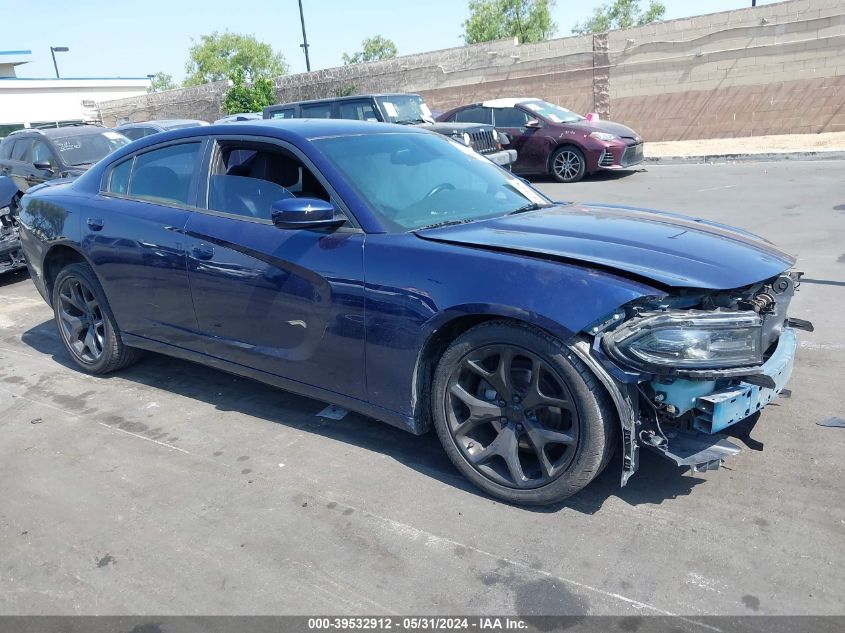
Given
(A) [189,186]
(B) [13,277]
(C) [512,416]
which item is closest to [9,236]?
(B) [13,277]

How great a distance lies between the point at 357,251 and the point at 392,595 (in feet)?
5.13

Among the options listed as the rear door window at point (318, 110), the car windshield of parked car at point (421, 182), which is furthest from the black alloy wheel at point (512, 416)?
the rear door window at point (318, 110)

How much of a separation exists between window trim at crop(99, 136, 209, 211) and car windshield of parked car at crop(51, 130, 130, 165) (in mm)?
7100

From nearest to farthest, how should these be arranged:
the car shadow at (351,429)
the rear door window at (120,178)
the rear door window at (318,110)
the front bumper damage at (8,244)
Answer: the car shadow at (351,429) < the rear door window at (120,178) < the front bumper damage at (8,244) < the rear door window at (318,110)

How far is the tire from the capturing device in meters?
4.86

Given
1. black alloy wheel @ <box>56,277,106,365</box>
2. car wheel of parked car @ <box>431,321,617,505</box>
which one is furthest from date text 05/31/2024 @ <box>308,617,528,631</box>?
black alloy wheel @ <box>56,277,106,365</box>

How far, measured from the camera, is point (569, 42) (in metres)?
22.2

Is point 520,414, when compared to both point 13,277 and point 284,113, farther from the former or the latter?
point 284,113

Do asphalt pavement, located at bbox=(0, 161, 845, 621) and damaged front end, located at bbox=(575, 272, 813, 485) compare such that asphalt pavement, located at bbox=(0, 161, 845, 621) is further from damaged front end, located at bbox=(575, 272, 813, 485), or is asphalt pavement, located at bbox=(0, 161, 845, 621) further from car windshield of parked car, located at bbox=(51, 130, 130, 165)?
car windshield of parked car, located at bbox=(51, 130, 130, 165)

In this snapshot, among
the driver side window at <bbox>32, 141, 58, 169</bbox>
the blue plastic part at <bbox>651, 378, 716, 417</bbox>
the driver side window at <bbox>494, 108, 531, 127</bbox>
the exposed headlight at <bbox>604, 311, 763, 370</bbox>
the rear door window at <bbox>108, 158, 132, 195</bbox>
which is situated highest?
the rear door window at <bbox>108, 158, 132, 195</bbox>

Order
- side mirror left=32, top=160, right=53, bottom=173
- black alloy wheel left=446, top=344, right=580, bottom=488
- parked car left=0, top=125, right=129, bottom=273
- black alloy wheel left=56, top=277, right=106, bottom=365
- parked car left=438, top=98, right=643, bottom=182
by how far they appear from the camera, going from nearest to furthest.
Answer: black alloy wheel left=446, top=344, right=580, bottom=488 < black alloy wheel left=56, top=277, right=106, bottom=365 < side mirror left=32, top=160, right=53, bottom=173 < parked car left=0, top=125, right=129, bottom=273 < parked car left=438, top=98, right=643, bottom=182

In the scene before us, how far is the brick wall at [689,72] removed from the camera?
18.3m

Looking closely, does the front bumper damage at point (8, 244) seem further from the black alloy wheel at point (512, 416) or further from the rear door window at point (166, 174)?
the black alloy wheel at point (512, 416)

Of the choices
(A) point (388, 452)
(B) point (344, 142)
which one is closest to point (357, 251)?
(B) point (344, 142)
